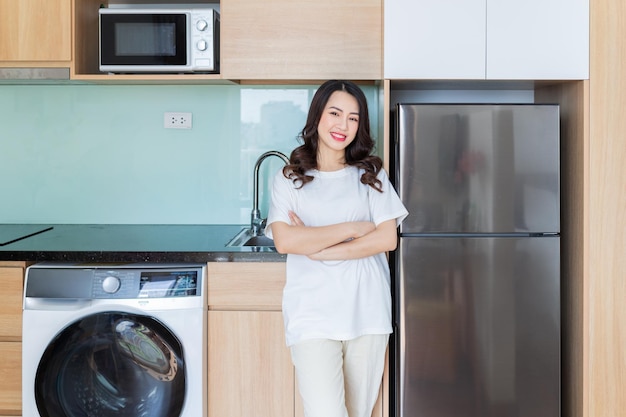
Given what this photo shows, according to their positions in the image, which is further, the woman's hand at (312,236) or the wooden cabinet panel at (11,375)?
the wooden cabinet panel at (11,375)

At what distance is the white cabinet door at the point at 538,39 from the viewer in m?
2.32

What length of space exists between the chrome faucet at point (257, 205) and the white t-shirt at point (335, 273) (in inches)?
25.2

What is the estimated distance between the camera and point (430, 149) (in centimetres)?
225

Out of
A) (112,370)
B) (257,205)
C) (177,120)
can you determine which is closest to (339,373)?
(112,370)

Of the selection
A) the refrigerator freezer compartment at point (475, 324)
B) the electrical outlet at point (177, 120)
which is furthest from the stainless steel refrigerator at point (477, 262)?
the electrical outlet at point (177, 120)

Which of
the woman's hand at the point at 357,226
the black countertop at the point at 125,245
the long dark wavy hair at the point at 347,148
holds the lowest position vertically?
the black countertop at the point at 125,245

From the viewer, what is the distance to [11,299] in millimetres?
2283

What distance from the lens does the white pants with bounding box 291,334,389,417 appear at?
1971 mm

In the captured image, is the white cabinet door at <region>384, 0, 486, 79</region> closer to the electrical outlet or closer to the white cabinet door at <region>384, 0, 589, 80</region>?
the white cabinet door at <region>384, 0, 589, 80</region>

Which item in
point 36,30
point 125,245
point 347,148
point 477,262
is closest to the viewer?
point 347,148

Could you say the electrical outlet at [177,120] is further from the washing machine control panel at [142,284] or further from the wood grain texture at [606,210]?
the wood grain texture at [606,210]

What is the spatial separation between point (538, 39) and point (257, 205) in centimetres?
126

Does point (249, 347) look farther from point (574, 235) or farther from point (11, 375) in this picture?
point (574, 235)

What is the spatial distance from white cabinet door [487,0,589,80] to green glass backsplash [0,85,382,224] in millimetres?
861
